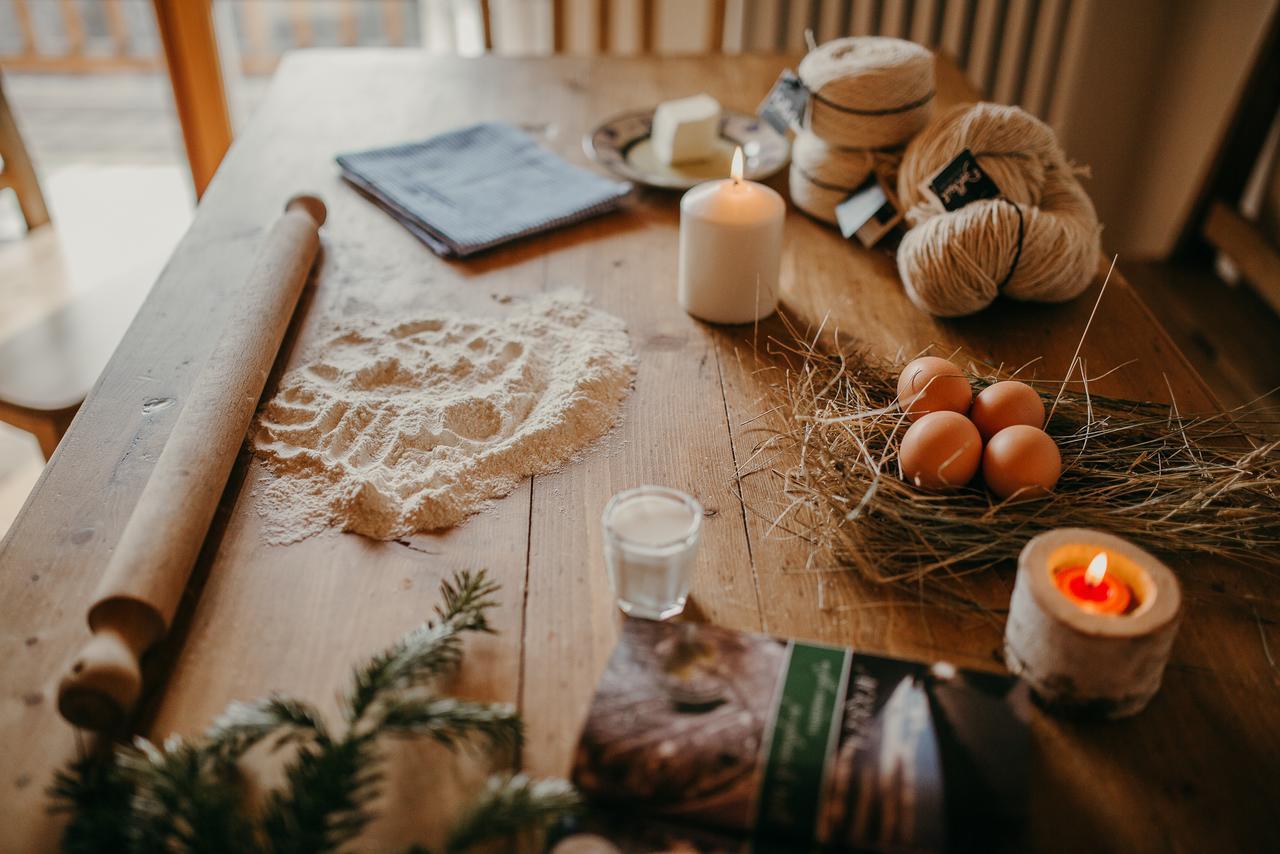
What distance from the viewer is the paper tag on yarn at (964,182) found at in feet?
3.34

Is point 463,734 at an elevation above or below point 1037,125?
below

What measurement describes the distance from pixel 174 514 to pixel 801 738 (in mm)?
454

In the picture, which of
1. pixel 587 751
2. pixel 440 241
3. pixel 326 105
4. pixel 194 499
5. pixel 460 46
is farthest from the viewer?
pixel 460 46

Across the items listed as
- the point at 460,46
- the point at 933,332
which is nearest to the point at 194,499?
the point at 933,332

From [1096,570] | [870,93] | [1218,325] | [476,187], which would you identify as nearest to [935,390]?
[1096,570]

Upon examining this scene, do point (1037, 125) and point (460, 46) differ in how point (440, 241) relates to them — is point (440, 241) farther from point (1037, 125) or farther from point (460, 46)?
point (460, 46)

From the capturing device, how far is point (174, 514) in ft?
2.31

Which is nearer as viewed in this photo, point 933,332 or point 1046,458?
point 1046,458

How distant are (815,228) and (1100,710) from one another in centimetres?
75

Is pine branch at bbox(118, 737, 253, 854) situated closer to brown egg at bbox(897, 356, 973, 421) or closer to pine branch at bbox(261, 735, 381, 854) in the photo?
pine branch at bbox(261, 735, 381, 854)

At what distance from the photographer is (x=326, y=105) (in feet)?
4.99

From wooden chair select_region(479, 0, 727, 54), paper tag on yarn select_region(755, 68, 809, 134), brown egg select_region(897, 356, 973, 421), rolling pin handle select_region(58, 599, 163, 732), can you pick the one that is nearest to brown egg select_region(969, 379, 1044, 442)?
brown egg select_region(897, 356, 973, 421)

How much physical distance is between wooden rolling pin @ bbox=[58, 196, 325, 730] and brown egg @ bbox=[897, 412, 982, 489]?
20.7 inches

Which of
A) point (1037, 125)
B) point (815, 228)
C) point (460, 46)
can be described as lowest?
point (460, 46)
